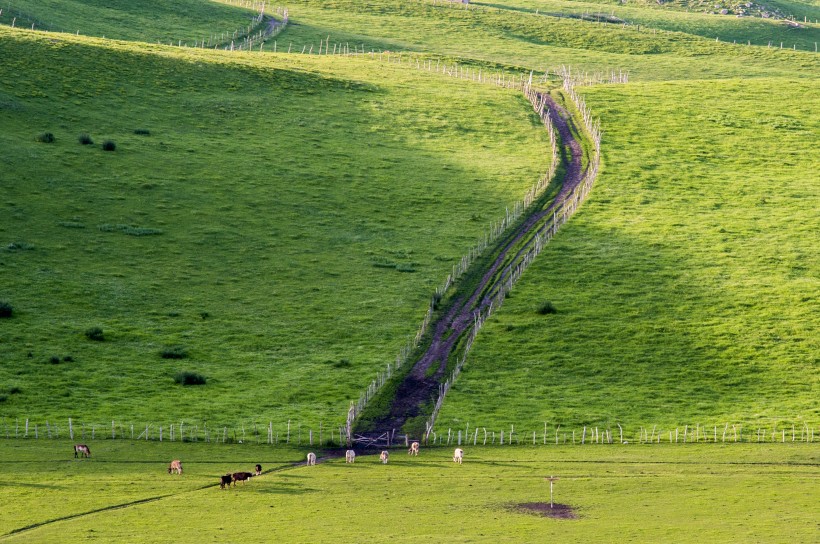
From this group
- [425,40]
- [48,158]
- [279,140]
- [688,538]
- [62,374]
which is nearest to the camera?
[688,538]

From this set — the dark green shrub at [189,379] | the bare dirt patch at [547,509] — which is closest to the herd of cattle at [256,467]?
the bare dirt patch at [547,509]

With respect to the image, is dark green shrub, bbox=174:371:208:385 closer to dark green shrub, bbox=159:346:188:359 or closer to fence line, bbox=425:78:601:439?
dark green shrub, bbox=159:346:188:359

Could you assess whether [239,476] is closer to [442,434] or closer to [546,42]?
[442,434]

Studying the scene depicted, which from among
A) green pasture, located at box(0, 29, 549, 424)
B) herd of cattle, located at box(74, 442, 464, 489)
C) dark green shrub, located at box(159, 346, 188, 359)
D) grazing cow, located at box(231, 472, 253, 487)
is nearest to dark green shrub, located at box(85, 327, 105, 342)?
green pasture, located at box(0, 29, 549, 424)

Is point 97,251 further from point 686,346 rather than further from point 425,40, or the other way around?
point 425,40

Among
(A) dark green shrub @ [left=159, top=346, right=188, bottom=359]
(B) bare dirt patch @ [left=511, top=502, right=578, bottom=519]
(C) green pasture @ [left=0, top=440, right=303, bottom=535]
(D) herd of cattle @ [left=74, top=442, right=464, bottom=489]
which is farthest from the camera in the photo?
(A) dark green shrub @ [left=159, top=346, right=188, bottom=359]

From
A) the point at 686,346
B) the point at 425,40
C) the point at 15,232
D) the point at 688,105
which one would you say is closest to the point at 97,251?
the point at 15,232

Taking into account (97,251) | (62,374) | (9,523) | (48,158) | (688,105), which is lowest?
(9,523)

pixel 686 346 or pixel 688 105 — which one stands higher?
pixel 688 105
